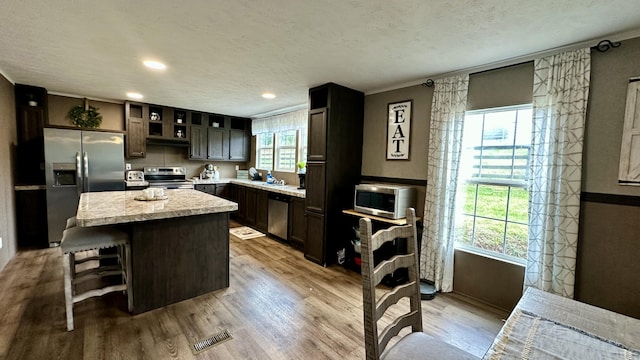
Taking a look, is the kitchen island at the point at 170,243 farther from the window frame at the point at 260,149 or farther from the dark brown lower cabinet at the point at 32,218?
the window frame at the point at 260,149

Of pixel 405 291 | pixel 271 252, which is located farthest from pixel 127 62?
pixel 405 291

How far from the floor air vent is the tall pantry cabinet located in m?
1.59

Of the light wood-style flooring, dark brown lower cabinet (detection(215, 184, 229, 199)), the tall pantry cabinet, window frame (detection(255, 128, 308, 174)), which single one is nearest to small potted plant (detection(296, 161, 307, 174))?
window frame (detection(255, 128, 308, 174))

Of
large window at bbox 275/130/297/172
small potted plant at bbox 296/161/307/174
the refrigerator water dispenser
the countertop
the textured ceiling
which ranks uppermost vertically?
the textured ceiling

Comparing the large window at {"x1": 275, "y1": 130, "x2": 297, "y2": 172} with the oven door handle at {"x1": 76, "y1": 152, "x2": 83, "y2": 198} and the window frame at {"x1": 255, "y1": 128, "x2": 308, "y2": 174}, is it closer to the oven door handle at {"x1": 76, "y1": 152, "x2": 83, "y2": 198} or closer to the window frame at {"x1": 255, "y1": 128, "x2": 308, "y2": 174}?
the window frame at {"x1": 255, "y1": 128, "x2": 308, "y2": 174}

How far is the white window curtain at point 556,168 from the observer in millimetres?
2049

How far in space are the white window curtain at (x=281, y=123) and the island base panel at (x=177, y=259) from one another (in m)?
2.37

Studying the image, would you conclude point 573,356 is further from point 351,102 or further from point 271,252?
point 271,252

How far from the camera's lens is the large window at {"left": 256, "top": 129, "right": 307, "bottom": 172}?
490 cm

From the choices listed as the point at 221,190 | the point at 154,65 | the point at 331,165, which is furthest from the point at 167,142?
the point at 331,165

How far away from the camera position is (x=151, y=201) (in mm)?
2602

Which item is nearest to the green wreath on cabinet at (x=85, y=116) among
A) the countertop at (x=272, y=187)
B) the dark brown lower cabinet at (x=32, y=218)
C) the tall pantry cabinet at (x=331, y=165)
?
the dark brown lower cabinet at (x=32, y=218)

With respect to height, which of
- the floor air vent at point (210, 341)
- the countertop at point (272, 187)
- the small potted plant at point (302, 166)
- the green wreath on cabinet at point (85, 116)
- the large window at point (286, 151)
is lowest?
the floor air vent at point (210, 341)

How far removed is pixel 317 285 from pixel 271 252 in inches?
46.5
